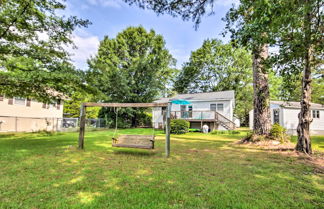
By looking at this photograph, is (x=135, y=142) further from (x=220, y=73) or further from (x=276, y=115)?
(x=220, y=73)

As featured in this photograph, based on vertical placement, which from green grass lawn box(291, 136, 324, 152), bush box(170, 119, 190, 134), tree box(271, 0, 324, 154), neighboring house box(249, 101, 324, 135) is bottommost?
green grass lawn box(291, 136, 324, 152)

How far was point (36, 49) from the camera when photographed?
8.08 m

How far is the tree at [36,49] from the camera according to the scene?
20.6ft

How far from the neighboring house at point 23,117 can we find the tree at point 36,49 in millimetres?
5161

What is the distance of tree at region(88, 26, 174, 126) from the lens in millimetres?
18375

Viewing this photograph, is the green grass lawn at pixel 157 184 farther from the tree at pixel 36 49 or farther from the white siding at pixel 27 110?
the white siding at pixel 27 110

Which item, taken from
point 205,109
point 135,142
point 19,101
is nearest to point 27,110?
point 19,101

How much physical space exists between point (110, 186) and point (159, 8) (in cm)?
636

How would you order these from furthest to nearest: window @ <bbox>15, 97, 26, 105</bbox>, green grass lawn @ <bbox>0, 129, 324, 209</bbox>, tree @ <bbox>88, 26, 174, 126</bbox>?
tree @ <bbox>88, 26, 174, 126</bbox> → window @ <bbox>15, 97, 26, 105</bbox> → green grass lawn @ <bbox>0, 129, 324, 209</bbox>

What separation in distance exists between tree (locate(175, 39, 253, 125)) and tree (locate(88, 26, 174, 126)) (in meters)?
12.2

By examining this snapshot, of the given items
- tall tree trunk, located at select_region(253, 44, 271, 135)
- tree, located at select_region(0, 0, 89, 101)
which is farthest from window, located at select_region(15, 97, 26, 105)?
tall tree trunk, located at select_region(253, 44, 271, 135)

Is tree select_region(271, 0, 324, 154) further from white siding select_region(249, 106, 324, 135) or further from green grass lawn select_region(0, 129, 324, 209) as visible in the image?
white siding select_region(249, 106, 324, 135)

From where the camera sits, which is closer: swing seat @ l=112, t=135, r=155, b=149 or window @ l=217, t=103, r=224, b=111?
swing seat @ l=112, t=135, r=155, b=149

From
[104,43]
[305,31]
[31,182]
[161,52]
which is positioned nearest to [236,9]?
[305,31]
